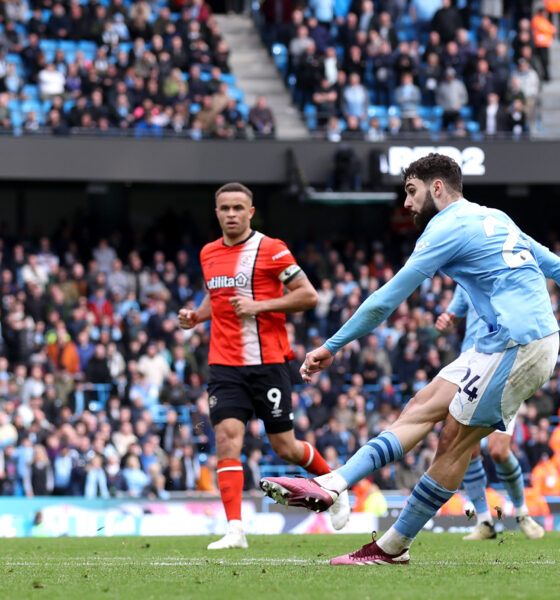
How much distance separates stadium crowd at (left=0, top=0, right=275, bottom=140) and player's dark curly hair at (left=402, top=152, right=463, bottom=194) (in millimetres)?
16525

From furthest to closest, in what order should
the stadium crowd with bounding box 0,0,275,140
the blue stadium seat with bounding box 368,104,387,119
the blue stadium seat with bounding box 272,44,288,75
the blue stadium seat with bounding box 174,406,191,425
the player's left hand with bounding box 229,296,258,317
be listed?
the blue stadium seat with bounding box 272,44,288,75, the blue stadium seat with bounding box 368,104,387,119, the stadium crowd with bounding box 0,0,275,140, the blue stadium seat with bounding box 174,406,191,425, the player's left hand with bounding box 229,296,258,317

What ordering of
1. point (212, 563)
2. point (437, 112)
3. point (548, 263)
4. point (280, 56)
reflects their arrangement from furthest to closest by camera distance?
point (280, 56), point (437, 112), point (212, 563), point (548, 263)

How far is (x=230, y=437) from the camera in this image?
A: 924cm

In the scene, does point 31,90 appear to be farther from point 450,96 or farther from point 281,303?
point 281,303

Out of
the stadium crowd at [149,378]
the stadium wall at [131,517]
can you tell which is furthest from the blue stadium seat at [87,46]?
the stadium wall at [131,517]

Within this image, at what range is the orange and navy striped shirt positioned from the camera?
9.43 m

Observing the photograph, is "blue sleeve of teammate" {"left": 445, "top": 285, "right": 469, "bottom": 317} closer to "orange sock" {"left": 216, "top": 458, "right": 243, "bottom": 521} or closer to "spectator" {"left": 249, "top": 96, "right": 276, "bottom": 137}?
"orange sock" {"left": 216, "top": 458, "right": 243, "bottom": 521}

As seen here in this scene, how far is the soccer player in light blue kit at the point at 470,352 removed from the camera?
Result: 21.4ft

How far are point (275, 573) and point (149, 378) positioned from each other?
14.3m

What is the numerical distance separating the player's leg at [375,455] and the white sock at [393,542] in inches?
15.8

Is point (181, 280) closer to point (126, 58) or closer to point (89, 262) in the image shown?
point (89, 262)

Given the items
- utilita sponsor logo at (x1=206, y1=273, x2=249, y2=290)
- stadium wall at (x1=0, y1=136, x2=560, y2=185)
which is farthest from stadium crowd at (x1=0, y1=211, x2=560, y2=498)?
utilita sponsor logo at (x1=206, y1=273, x2=249, y2=290)

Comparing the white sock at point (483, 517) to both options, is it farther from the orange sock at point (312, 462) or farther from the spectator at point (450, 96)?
the spectator at point (450, 96)

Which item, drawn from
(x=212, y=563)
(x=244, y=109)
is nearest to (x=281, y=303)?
(x=212, y=563)
